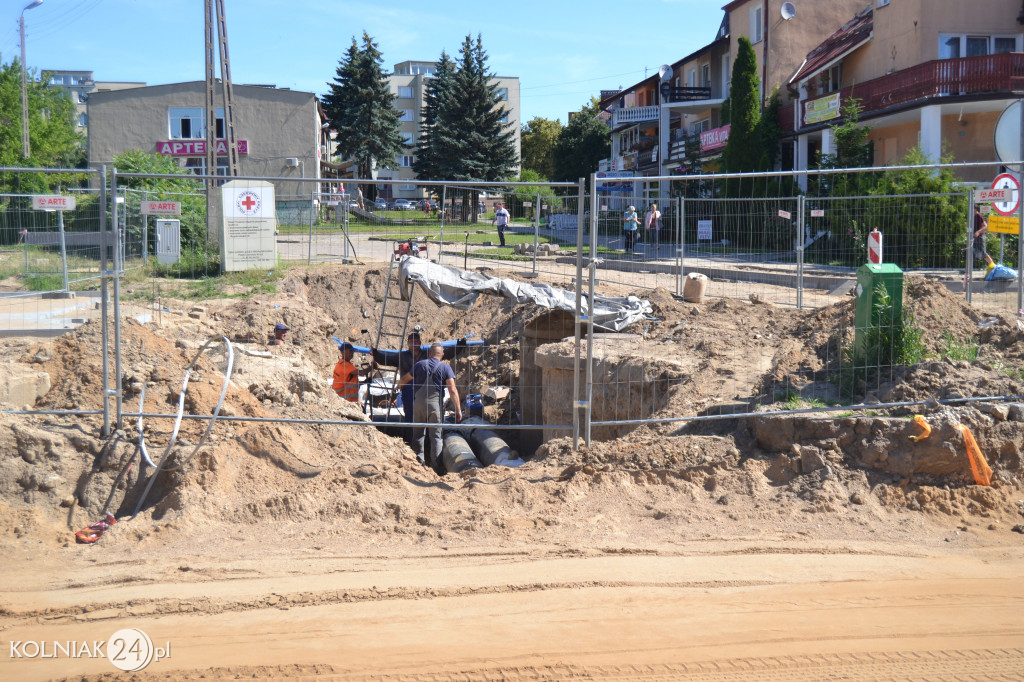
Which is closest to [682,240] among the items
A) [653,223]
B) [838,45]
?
[653,223]

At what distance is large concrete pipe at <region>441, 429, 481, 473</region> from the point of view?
29.8ft

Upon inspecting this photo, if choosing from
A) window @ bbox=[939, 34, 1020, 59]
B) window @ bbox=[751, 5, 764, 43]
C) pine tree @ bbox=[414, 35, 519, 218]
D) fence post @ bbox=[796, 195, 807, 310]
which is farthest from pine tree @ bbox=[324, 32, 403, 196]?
fence post @ bbox=[796, 195, 807, 310]

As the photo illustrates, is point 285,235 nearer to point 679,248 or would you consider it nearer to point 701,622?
point 679,248

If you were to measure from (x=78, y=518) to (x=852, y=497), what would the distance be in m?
6.25

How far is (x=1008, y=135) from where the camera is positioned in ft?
31.0

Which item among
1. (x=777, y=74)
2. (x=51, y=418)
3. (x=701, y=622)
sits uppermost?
(x=777, y=74)

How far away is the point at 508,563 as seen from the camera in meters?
5.56

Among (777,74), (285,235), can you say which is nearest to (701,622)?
(285,235)

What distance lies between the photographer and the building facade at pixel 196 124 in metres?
41.9

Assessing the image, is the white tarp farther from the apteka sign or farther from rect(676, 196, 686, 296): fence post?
the apteka sign

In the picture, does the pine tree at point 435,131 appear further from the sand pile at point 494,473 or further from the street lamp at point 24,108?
the sand pile at point 494,473

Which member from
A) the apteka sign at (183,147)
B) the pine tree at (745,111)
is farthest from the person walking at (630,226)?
the apteka sign at (183,147)

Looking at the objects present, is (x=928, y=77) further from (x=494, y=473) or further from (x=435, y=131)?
(x=435, y=131)

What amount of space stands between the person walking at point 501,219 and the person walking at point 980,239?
9.28m
